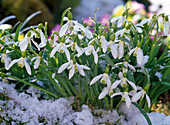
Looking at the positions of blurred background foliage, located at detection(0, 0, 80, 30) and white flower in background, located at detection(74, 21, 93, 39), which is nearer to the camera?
white flower in background, located at detection(74, 21, 93, 39)

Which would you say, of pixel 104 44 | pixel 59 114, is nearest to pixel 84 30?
pixel 104 44

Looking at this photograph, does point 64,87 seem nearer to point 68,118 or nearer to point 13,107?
point 68,118

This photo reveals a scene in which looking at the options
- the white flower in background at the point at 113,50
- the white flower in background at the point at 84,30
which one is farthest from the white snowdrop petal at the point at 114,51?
the white flower in background at the point at 84,30

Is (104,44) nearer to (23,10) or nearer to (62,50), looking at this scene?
(62,50)

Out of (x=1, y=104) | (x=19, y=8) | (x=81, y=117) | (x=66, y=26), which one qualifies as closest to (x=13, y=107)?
(x=1, y=104)

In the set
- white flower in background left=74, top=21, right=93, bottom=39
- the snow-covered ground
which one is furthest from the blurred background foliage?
white flower in background left=74, top=21, right=93, bottom=39

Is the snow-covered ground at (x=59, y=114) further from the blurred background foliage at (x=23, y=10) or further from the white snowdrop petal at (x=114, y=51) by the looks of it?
the blurred background foliage at (x=23, y=10)

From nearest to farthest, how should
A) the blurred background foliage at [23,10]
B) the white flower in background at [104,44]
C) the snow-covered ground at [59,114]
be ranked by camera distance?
1. the white flower in background at [104,44]
2. the snow-covered ground at [59,114]
3. the blurred background foliage at [23,10]

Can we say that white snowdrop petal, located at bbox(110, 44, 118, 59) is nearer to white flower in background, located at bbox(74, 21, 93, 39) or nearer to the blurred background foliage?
white flower in background, located at bbox(74, 21, 93, 39)
